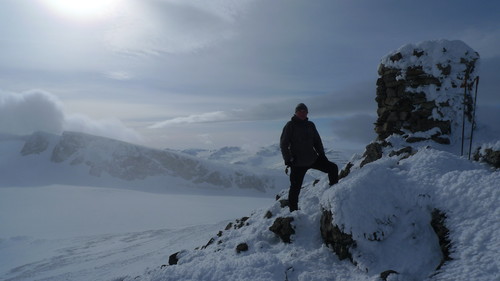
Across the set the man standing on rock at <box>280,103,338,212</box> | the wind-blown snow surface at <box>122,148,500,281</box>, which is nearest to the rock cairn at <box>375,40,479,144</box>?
the wind-blown snow surface at <box>122,148,500,281</box>

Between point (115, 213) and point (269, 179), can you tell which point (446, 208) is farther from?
point (269, 179)

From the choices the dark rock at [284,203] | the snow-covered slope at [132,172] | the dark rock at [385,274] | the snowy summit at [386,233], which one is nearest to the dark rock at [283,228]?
the snowy summit at [386,233]

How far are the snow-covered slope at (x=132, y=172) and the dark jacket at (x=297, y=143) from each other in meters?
163

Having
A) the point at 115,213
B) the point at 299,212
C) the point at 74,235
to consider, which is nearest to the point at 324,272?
the point at 299,212

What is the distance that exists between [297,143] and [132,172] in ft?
616

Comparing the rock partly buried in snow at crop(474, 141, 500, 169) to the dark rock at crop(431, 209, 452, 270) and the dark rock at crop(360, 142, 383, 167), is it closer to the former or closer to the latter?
the dark rock at crop(431, 209, 452, 270)

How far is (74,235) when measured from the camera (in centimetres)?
5334

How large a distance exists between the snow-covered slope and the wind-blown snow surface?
164 m

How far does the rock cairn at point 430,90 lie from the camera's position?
51.1 feet

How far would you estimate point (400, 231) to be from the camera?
23.8ft

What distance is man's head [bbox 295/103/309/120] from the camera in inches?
383

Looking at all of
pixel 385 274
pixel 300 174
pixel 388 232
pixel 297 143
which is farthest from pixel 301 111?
pixel 385 274

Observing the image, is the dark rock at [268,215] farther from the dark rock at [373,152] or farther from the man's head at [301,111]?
the dark rock at [373,152]

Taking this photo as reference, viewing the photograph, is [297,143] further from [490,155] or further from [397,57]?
[397,57]
